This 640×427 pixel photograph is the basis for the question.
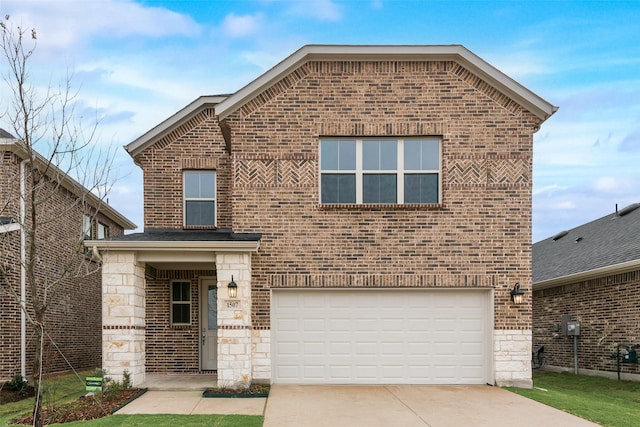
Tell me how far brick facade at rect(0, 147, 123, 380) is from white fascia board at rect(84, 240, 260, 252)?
517mm

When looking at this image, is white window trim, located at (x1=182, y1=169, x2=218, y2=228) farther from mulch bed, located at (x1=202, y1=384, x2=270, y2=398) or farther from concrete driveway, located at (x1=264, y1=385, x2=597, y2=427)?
concrete driveway, located at (x1=264, y1=385, x2=597, y2=427)

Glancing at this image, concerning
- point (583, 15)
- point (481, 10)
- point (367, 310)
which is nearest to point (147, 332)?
point (367, 310)

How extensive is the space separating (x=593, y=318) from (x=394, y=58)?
955 centimetres

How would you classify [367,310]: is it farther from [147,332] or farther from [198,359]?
[147,332]

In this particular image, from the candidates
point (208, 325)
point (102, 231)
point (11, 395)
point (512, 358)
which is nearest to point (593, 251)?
point (512, 358)

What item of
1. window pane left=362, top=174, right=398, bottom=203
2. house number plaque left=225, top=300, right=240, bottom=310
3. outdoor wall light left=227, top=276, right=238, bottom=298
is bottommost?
house number plaque left=225, top=300, right=240, bottom=310

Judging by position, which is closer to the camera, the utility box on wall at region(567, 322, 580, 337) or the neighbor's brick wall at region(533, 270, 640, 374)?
the neighbor's brick wall at region(533, 270, 640, 374)

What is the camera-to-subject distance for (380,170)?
36.2ft

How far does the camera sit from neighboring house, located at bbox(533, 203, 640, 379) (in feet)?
41.9

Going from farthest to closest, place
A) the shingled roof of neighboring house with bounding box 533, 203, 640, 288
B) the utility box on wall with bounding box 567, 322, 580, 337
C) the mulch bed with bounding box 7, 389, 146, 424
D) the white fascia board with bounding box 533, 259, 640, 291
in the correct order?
the utility box on wall with bounding box 567, 322, 580, 337 → the shingled roof of neighboring house with bounding box 533, 203, 640, 288 → the white fascia board with bounding box 533, 259, 640, 291 → the mulch bed with bounding box 7, 389, 146, 424

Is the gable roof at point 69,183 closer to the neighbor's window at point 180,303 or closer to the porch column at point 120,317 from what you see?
the porch column at point 120,317

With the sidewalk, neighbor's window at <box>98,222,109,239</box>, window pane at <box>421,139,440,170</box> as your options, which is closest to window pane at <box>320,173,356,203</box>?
window pane at <box>421,139,440,170</box>

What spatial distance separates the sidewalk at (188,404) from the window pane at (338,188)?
4.52 m

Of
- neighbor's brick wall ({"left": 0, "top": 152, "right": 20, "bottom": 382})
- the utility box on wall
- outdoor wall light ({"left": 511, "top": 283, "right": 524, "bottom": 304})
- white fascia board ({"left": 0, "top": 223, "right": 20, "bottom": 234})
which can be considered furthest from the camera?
the utility box on wall
